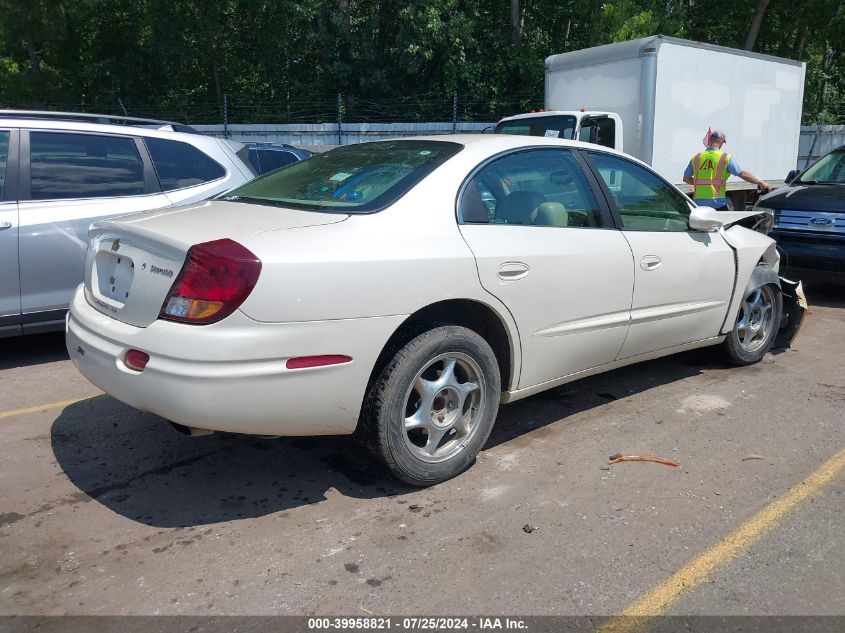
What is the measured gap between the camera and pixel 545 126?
11.2 m

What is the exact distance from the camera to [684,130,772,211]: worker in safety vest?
8.45 meters

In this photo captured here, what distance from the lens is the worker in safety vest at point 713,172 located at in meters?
8.45

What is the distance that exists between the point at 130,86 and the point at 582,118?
67.3 ft

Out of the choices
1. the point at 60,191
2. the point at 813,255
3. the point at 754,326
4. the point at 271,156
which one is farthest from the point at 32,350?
the point at 813,255

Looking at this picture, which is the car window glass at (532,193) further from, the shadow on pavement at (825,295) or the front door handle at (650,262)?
the shadow on pavement at (825,295)

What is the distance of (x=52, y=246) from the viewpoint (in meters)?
5.35

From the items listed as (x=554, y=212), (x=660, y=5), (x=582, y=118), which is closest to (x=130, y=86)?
(x=660, y=5)

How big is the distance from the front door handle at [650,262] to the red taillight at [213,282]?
238 centimetres

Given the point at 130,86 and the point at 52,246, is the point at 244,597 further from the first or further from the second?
the point at 130,86

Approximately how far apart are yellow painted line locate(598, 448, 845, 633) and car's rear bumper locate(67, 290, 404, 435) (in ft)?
4.42

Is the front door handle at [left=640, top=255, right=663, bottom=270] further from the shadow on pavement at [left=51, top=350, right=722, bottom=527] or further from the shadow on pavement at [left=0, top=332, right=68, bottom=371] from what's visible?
the shadow on pavement at [left=0, top=332, right=68, bottom=371]

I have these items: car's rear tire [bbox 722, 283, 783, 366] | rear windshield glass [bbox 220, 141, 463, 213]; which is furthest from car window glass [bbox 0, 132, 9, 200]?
car's rear tire [bbox 722, 283, 783, 366]

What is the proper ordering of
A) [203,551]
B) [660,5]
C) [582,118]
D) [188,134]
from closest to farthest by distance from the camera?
1. [203,551]
2. [188,134]
3. [582,118]
4. [660,5]

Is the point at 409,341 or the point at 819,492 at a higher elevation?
the point at 409,341
